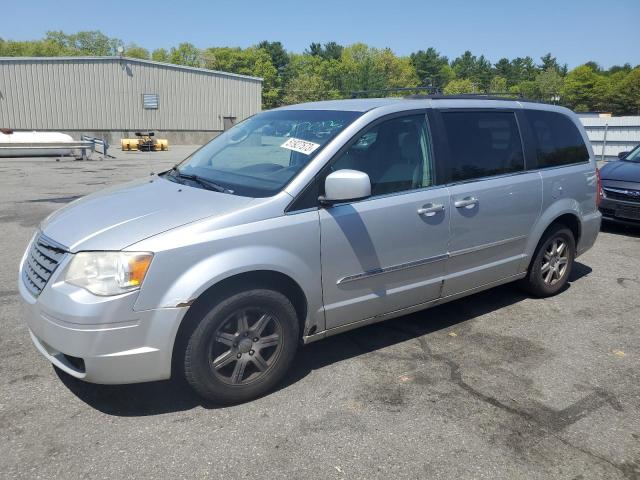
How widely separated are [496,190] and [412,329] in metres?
1.36

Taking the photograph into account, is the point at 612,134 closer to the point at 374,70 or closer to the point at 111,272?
the point at 111,272

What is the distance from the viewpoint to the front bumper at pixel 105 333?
286 cm

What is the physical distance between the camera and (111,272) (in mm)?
2914

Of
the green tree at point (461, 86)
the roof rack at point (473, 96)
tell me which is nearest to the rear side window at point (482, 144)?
the roof rack at point (473, 96)

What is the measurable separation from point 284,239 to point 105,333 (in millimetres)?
1136

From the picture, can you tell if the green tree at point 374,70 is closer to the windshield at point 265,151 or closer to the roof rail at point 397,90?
the roof rail at point 397,90

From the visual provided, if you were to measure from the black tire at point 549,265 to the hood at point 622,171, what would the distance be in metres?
3.62

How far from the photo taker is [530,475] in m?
2.73

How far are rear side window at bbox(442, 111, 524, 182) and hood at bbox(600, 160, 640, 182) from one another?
451 cm

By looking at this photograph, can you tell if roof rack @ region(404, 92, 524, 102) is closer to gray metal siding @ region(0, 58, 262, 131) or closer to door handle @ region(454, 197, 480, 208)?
door handle @ region(454, 197, 480, 208)

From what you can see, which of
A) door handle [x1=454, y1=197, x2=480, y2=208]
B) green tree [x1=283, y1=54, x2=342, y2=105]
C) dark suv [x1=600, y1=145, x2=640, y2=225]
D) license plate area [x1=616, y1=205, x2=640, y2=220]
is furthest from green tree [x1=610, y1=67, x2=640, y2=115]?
door handle [x1=454, y1=197, x2=480, y2=208]

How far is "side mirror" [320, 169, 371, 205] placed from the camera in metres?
3.37

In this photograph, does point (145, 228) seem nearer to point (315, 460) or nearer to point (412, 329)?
point (315, 460)

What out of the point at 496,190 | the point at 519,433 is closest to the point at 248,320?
the point at 519,433
